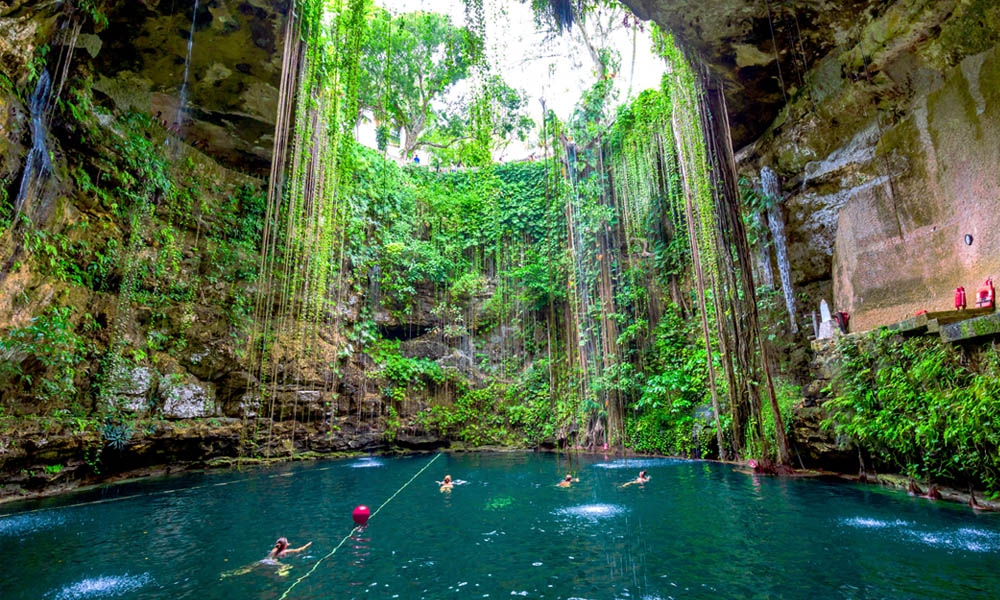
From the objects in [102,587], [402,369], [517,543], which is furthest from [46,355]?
[402,369]

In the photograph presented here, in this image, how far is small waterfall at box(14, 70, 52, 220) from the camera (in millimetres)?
5602

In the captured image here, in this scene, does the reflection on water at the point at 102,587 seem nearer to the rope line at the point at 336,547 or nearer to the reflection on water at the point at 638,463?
the rope line at the point at 336,547

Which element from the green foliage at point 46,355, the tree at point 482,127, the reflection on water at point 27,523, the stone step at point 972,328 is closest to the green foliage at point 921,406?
the stone step at point 972,328

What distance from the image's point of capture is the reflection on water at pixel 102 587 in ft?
9.84

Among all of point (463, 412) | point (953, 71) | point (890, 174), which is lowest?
point (463, 412)

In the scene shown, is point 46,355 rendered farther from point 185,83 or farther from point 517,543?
point 517,543

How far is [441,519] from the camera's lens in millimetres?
4859

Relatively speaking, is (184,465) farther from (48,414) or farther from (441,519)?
(441,519)

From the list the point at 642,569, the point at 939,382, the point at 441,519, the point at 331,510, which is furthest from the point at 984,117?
the point at 331,510

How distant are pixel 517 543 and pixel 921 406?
4.14 metres

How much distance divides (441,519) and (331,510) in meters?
1.31

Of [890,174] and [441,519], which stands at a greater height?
[890,174]

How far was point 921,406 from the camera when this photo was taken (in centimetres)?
464

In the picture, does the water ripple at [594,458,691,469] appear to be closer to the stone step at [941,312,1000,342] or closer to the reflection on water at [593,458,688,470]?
the reflection on water at [593,458,688,470]
